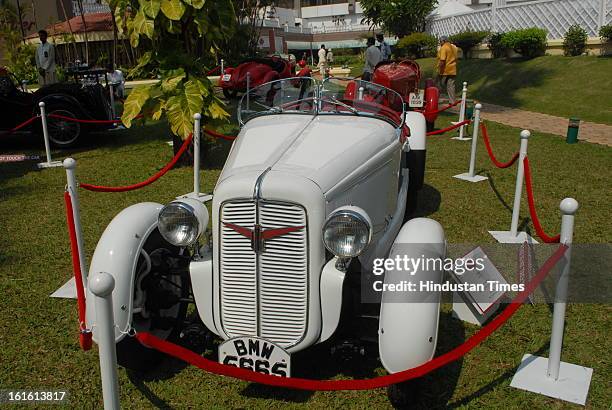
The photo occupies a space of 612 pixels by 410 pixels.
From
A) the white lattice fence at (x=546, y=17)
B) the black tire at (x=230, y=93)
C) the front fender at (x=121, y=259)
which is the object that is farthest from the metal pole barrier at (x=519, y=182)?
the white lattice fence at (x=546, y=17)

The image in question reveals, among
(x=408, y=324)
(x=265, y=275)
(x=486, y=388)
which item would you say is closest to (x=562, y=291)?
(x=486, y=388)

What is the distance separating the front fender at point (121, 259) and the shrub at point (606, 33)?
708 inches

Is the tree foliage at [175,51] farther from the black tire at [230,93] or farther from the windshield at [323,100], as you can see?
the black tire at [230,93]

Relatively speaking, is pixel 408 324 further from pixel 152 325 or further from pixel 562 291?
pixel 152 325

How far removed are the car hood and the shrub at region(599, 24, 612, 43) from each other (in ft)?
53.0

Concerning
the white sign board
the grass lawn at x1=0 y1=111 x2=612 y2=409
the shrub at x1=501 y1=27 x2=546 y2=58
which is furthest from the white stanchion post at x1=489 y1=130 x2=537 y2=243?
the shrub at x1=501 y1=27 x2=546 y2=58

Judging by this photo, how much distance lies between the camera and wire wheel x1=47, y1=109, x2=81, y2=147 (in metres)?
10.0

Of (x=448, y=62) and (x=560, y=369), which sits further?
(x=448, y=62)

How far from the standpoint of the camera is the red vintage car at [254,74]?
1745cm

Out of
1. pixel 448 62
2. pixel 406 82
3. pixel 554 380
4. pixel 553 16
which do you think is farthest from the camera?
pixel 553 16

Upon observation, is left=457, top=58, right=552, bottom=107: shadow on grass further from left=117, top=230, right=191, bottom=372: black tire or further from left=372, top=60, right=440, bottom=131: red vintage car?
left=117, top=230, right=191, bottom=372: black tire

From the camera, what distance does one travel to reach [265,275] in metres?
3.01

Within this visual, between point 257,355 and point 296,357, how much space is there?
326 mm

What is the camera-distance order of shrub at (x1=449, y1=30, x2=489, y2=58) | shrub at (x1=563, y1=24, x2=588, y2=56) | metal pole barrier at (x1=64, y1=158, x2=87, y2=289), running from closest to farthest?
metal pole barrier at (x1=64, y1=158, x2=87, y2=289) → shrub at (x1=563, y1=24, x2=588, y2=56) → shrub at (x1=449, y1=30, x2=489, y2=58)
